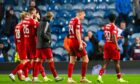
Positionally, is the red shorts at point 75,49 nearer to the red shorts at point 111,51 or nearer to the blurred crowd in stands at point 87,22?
the red shorts at point 111,51

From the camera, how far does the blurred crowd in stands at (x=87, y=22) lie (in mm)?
23078

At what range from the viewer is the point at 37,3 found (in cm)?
2658

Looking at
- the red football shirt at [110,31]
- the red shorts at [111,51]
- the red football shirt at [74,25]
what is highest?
the red football shirt at [74,25]

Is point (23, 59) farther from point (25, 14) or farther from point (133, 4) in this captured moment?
point (133, 4)

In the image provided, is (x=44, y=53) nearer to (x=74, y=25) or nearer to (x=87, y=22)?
(x=74, y=25)

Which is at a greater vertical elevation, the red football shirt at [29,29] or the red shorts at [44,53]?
the red football shirt at [29,29]

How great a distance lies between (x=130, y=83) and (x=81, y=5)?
1056cm

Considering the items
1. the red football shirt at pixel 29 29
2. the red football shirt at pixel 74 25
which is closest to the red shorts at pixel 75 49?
the red football shirt at pixel 74 25

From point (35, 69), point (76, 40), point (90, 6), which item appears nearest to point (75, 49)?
point (76, 40)

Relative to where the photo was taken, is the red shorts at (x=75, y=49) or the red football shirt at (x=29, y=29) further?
the red football shirt at (x=29, y=29)

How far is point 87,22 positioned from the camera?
82.7 feet

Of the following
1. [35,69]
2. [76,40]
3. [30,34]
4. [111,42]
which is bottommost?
[35,69]

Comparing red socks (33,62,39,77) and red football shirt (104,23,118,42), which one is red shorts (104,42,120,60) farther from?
red socks (33,62,39,77)

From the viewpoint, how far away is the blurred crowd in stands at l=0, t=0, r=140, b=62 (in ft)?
75.7
